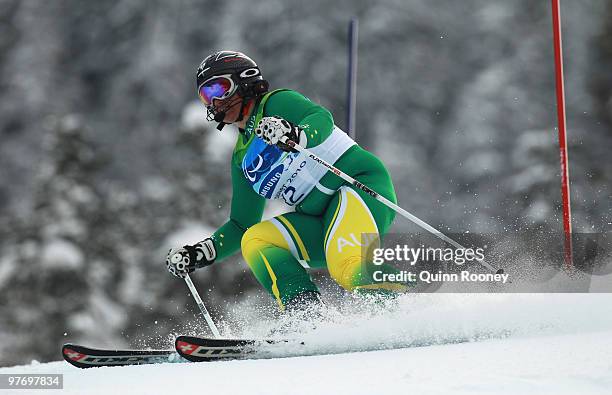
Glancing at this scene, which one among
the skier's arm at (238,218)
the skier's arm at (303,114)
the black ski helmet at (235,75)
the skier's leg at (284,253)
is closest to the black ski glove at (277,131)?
the skier's arm at (303,114)

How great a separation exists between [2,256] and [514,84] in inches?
809

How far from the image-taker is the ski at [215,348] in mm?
3641

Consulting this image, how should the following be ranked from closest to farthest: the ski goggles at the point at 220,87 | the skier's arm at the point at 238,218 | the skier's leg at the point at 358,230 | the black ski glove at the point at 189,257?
the skier's leg at the point at 358,230
the ski goggles at the point at 220,87
the black ski glove at the point at 189,257
the skier's arm at the point at 238,218

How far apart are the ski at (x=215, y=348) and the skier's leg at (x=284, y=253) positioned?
1.34 feet

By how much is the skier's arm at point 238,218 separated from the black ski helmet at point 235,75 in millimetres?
395

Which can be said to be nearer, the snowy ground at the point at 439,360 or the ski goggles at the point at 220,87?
the snowy ground at the point at 439,360

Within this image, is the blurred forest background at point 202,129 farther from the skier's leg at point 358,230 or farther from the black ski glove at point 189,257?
the skier's leg at point 358,230

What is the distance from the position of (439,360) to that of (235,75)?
209 cm

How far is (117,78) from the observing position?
37594mm

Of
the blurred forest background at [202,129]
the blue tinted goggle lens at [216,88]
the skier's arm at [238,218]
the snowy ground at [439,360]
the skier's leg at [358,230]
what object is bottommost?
the snowy ground at [439,360]

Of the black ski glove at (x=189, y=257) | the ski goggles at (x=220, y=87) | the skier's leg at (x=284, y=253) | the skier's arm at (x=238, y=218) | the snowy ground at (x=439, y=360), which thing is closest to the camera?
the snowy ground at (x=439, y=360)

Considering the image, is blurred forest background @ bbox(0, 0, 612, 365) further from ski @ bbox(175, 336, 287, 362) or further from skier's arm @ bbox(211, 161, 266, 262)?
ski @ bbox(175, 336, 287, 362)

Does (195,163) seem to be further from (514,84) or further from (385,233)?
(514,84)

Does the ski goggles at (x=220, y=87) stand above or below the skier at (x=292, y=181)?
above
